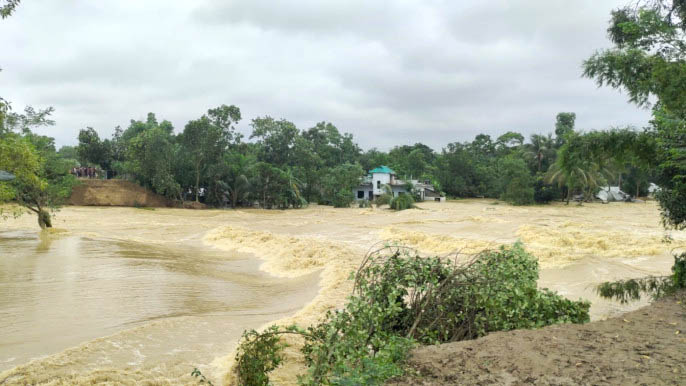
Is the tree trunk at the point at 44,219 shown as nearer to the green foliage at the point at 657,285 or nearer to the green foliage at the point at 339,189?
the green foliage at the point at 657,285

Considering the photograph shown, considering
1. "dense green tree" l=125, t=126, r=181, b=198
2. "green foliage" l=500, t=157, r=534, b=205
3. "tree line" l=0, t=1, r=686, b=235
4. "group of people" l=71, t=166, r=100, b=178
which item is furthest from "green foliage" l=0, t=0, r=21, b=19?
"green foliage" l=500, t=157, r=534, b=205

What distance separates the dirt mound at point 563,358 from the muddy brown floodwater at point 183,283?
7.43 ft

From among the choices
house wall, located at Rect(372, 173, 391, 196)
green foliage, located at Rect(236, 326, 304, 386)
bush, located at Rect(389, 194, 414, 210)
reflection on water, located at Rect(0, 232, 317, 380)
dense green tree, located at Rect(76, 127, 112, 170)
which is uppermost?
dense green tree, located at Rect(76, 127, 112, 170)

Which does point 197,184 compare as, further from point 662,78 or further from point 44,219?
point 662,78

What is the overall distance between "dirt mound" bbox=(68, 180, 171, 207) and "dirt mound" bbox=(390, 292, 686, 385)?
41.0 m

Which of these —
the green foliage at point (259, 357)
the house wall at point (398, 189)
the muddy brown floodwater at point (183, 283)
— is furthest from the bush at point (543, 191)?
the green foliage at point (259, 357)

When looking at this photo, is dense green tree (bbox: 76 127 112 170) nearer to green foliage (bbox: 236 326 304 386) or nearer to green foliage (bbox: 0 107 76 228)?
green foliage (bbox: 0 107 76 228)

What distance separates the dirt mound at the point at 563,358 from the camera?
3850 mm

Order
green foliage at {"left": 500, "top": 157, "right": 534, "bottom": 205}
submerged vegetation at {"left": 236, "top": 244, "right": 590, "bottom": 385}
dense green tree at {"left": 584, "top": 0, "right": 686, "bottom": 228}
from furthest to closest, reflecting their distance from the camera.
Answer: green foliage at {"left": 500, "top": 157, "right": 534, "bottom": 205}
dense green tree at {"left": 584, "top": 0, "right": 686, "bottom": 228}
submerged vegetation at {"left": 236, "top": 244, "right": 590, "bottom": 385}

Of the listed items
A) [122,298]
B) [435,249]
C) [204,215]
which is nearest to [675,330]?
[122,298]

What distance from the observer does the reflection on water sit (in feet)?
23.1

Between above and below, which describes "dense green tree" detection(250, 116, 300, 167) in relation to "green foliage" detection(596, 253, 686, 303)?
above

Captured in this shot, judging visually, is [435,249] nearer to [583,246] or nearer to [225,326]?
[583,246]

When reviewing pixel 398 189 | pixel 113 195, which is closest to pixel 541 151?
pixel 398 189
